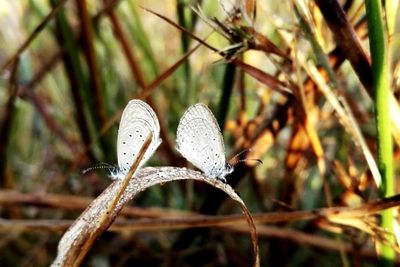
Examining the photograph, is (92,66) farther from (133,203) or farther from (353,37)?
(353,37)

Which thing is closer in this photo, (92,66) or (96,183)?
(92,66)

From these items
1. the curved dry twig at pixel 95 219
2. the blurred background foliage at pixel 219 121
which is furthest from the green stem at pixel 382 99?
the curved dry twig at pixel 95 219

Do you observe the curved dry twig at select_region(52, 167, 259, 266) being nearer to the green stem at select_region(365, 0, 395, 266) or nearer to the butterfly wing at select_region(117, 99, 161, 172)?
the butterfly wing at select_region(117, 99, 161, 172)

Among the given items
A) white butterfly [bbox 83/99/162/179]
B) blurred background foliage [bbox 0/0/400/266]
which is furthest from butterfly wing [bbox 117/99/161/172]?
blurred background foliage [bbox 0/0/400/266]

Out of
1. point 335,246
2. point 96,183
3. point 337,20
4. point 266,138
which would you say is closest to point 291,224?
point 335,246

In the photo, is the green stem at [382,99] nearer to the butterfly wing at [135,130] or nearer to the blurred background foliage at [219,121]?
the blurred background foliage at [219,121]

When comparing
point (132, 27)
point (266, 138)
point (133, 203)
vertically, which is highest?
point (132, 27)
